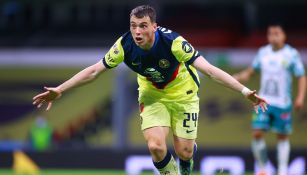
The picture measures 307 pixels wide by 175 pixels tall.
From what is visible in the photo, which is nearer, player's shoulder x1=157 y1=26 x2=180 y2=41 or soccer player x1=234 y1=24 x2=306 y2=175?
player's shoulder x1=157 y1=26 x2=180 y2=41

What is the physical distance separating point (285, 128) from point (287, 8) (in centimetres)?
954

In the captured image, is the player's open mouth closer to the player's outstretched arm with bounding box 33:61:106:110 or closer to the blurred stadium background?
the player's outstretched arm with bounding box 33:61:106:110

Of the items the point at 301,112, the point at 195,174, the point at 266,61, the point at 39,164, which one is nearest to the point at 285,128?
the point at 266,61

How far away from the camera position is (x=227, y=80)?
9.80 meters

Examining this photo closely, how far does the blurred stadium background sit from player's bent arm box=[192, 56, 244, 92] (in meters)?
9.47

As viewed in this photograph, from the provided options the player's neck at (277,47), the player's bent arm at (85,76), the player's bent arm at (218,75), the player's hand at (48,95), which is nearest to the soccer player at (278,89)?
the player's neck at (277,47)

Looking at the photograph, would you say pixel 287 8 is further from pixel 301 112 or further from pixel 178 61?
pixel 178 61

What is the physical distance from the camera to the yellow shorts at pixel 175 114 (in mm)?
10375

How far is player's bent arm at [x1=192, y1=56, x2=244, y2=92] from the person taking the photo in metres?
9.75

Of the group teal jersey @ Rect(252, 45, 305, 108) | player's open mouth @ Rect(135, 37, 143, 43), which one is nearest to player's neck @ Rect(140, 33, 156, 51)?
player's open mouth @ Rect(135, 37, 143, 43)

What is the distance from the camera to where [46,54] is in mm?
21281

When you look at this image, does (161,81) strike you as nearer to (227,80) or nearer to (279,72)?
(227,80)

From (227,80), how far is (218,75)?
0.11 meters

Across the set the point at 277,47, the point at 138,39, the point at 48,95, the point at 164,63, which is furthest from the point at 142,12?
the point at 277,47
